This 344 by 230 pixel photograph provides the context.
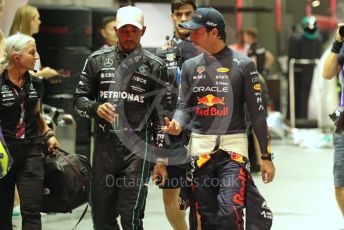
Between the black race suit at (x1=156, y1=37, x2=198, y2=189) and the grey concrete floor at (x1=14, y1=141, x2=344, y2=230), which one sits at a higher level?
the black race suit at (x1=156, y1=37, x2=198, y2=189)

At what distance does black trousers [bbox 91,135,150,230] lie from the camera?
5.42 m

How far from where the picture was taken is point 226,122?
5.27 metres

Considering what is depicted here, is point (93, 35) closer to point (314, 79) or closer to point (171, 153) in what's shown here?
point (171, 153)

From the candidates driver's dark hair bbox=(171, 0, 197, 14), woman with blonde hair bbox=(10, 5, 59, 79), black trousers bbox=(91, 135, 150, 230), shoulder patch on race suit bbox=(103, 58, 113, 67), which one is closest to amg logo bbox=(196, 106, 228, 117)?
black trousers bbox=(91, 135, 150, 230)

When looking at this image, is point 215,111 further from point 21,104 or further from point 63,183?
point 63,183

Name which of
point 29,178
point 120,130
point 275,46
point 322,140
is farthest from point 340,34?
point 275,46

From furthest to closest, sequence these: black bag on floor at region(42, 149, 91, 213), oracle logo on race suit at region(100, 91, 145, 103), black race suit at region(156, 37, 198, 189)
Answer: black bag on floor at region(42, 149, 91, 213), black race suit at region(156, 37, 198, 189), oracle logo on race suit at region(100, 91, 145, 103)

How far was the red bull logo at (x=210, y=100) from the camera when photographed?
17.2 feet

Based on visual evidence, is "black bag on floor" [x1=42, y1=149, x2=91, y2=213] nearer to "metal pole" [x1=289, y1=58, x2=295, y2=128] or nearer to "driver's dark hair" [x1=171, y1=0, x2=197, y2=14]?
"driver's dark hair" [x1=171, y1=0, x2=197, y2=14]

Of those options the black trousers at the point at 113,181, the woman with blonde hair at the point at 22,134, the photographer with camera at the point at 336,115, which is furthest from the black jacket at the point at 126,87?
the photographer with camera at the point at 336,115

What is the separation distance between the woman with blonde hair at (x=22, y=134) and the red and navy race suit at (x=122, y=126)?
20.3 inches

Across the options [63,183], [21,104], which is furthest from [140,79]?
[63,183]

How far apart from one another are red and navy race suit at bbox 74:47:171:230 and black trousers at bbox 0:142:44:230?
1.87 feet

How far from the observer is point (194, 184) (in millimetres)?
5301
